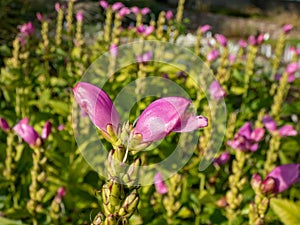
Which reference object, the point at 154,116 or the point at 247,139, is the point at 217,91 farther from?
the point at 154,116

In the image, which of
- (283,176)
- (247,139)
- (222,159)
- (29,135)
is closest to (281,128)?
(222,159)

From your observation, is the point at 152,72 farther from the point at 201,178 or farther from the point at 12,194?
the point at 12,194

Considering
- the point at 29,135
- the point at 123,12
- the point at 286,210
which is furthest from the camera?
the point at 123,12

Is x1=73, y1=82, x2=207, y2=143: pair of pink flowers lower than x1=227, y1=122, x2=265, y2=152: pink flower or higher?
higher

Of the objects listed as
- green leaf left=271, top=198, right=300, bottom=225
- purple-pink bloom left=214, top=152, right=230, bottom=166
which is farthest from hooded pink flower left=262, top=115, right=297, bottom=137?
green leaf left=271, top=198, right=300, bottom=225

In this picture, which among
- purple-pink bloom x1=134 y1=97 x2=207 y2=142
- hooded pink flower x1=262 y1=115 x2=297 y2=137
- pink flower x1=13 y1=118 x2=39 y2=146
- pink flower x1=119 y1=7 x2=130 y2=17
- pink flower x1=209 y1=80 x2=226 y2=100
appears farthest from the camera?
pink flower x1=119 y1=7 x2=130 y2=17

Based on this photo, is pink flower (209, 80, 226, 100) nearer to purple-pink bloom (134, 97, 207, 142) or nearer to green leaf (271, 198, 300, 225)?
green leaf (271, 198, 300, 225)
